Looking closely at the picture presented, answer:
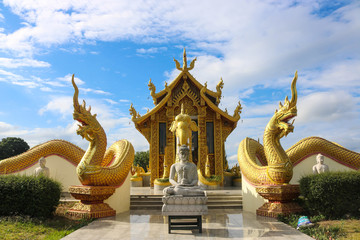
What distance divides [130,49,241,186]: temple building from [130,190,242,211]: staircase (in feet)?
11.0

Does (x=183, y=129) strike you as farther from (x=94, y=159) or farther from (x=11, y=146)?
(x=11, y=146)

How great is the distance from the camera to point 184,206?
5250mm

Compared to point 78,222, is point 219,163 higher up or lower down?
higher up

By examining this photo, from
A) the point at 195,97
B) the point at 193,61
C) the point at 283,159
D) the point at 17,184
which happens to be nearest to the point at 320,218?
the point at 283,159

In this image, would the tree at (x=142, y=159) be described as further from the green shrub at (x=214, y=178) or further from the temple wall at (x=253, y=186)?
the temple wall at (x=253, y=186)

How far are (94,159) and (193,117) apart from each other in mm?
6454

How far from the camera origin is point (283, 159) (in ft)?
23.3

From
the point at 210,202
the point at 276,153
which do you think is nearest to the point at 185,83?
the point at 210,202

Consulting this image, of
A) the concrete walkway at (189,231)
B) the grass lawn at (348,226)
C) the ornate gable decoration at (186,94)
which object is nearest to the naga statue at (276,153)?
the concrete walkway at (189,231)

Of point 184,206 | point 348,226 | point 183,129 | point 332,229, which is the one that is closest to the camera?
point 332,229

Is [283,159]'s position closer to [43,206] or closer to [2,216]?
[43,206]

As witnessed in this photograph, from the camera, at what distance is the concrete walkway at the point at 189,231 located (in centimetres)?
502

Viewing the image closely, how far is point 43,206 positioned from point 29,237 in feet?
4.17

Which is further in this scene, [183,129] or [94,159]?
[183,129]
